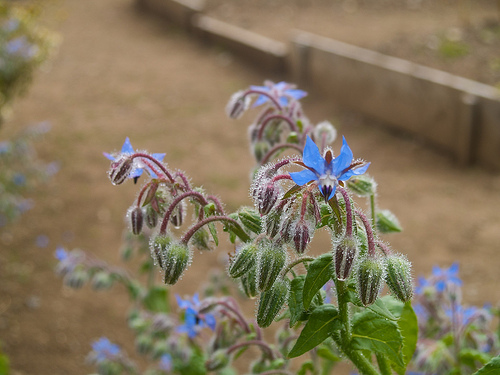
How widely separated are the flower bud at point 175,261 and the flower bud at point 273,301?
0.15 m

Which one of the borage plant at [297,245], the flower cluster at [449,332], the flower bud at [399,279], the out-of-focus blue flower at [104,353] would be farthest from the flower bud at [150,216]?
the out-of-focus blue flower at [104,353]

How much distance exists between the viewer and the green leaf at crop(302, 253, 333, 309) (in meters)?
1.02

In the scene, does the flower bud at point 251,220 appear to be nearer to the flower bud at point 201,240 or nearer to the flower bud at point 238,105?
the flower bud at point 201,240

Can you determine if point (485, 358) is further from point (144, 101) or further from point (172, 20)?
point (172, 20)

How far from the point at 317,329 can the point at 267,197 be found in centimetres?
24

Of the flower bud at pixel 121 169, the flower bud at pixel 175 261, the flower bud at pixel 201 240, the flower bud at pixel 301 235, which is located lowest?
the flower bud at pixel 301 235

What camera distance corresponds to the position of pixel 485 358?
1455 mm

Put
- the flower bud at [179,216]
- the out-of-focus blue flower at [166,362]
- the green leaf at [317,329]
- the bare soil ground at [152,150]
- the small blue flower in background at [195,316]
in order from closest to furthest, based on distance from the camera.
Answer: the green leaf at [317,329] < the flower bud at [179,216] < the small blue flower in background at [195,316] < the out-of-focus blue flower at [166,362] < the bare soil ground at [152,150]

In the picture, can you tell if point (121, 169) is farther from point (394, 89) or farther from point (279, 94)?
point (394, 89)

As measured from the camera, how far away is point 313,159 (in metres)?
0.96

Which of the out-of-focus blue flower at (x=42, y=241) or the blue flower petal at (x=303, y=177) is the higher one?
the out-of-focus blue flower at (x=42, y=241)

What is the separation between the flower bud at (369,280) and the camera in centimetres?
101

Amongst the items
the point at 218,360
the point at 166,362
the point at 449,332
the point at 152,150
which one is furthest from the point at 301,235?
the point at 152,150

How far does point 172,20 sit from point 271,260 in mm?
8129
